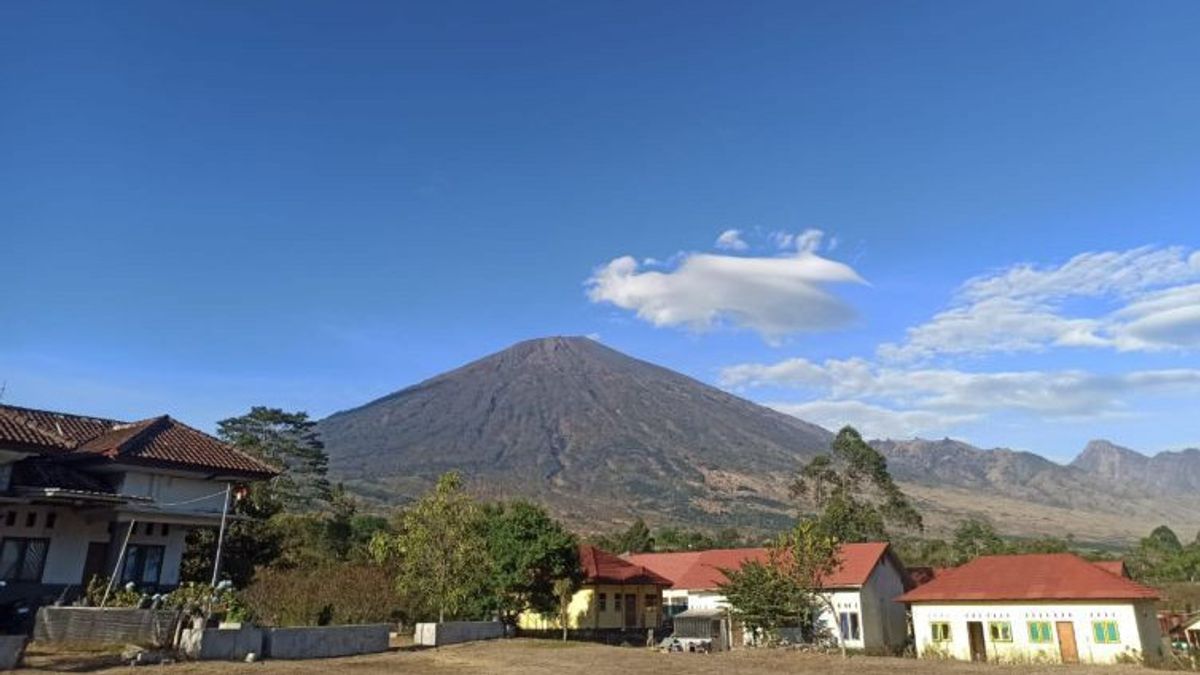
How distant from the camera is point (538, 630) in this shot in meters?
44.9

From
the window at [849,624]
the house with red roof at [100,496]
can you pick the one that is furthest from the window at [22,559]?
the window at [849,624]

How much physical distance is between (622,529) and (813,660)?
4272 inches

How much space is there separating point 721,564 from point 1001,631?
17.4 meters

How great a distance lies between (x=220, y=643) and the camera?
2145cm

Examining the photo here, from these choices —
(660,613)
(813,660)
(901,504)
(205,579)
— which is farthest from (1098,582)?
(205,579)

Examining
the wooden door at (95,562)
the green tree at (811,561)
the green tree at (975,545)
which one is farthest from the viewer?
the green tree at (975,545)

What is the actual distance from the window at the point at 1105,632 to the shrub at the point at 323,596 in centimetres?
2940

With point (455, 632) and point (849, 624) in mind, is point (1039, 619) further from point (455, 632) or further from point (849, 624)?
point (455, 632)

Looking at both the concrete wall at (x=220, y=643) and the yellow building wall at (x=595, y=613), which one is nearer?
the concrete wall at (x=220, y=643)

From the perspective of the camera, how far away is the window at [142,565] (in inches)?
1128

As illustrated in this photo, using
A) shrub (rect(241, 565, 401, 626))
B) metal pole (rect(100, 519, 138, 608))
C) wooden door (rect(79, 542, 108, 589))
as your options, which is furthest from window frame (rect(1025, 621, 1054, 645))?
wooden door (rect(79, 542, 108, 589))

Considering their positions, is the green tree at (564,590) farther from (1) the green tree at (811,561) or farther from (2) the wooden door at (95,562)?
(2) the wooden door at (95,562)

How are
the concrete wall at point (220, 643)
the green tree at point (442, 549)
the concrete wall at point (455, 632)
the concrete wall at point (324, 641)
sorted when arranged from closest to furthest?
1. the concrete wall at point (220, 643)
2. the concrete wall at point (324, 641)
3. the concrete wall at point (455, 632)
4. the green tree at point (442, 549)

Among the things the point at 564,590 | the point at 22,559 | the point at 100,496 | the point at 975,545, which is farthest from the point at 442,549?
the point at 975,545
